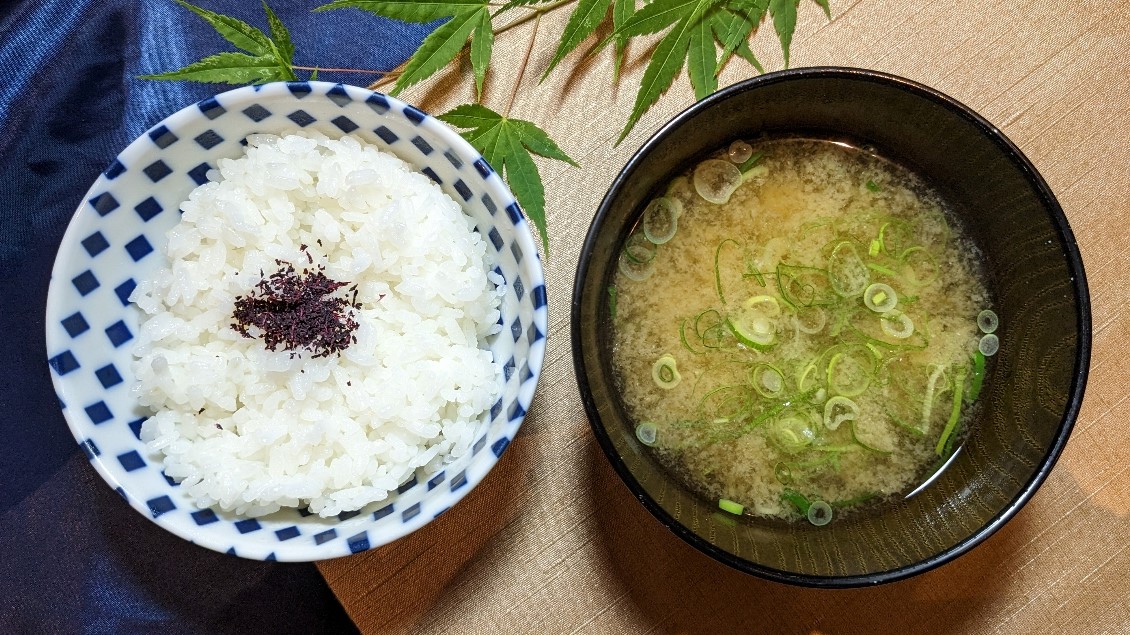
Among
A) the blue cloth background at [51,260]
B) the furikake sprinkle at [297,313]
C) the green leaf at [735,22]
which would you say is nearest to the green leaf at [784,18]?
the green leaf at [735,22]

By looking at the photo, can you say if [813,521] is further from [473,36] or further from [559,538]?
[473,36]

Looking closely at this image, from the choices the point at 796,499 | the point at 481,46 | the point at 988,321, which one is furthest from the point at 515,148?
the point at 988,321

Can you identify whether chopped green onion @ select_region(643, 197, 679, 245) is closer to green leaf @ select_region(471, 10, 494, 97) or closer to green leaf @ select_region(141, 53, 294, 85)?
green leaf @ select_region(471, 10, 494, 97)

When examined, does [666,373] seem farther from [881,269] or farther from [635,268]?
[881,269]

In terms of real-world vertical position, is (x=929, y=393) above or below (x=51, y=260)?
below

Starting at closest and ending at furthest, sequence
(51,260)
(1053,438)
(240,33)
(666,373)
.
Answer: (1053,438), (240,33), (666,373), (51,260)

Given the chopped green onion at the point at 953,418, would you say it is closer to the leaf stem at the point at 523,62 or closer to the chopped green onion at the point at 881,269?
the chopped green onion at the point at 881,269

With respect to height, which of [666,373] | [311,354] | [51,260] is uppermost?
[51,260]
